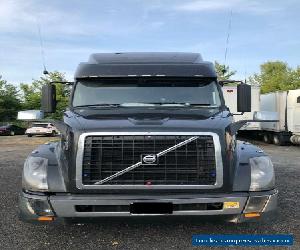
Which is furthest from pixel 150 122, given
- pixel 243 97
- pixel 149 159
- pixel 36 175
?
pixel 243 97

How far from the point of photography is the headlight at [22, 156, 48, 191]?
198 inches

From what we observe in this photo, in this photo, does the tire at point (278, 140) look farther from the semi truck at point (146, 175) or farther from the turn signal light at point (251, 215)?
the turn signal light at point (251, 215)

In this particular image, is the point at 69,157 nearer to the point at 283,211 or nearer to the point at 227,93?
the point at 283,211

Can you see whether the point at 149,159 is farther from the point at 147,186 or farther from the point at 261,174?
the point at 261,174

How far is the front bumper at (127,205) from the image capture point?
486cm

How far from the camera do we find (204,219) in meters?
4.98

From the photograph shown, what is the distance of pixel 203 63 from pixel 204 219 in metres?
2.61

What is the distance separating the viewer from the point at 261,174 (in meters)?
5.17

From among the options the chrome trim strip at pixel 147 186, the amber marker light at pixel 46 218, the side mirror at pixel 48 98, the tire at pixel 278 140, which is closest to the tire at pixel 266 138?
the tire at pixel 278 140

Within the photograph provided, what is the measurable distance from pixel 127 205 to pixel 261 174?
1.54 metres

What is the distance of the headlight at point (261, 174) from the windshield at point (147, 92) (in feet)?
4.09

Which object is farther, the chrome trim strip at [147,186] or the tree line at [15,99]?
the tree line at [15,99]

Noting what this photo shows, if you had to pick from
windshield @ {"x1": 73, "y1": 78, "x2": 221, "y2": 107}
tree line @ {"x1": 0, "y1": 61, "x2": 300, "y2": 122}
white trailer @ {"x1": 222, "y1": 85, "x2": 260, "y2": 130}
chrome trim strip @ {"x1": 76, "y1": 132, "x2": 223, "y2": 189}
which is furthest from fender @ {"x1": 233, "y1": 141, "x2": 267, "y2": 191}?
tree line @ {"x1": 0, "y1": 61, "x2": 300, "y2": 122}

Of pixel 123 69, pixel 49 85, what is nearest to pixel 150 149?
pixel 123 69
